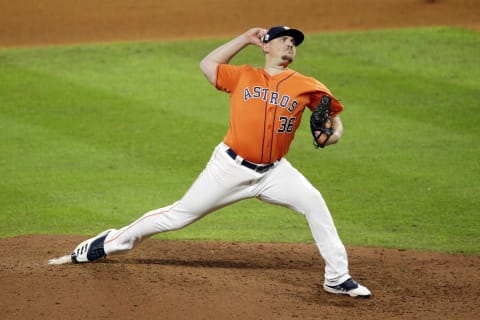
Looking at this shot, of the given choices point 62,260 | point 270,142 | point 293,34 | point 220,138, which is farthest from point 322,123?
point 220,138

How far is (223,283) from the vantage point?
691cm

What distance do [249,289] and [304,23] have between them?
10.6m

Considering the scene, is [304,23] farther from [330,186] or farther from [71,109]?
[330,186]

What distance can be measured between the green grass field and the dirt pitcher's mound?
0.57 m

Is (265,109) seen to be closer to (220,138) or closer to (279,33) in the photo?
(279,33)

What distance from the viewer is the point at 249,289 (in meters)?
6.79

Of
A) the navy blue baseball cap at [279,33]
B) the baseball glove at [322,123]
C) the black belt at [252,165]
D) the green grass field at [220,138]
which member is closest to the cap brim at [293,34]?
the navy blue baseball cap at [279,33]

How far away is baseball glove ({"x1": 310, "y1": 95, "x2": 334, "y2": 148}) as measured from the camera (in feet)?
21.7

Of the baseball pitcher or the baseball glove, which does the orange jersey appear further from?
the baseball glove

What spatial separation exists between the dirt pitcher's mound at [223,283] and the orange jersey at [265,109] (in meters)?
1.02

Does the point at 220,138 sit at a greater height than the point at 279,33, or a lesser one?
lesser

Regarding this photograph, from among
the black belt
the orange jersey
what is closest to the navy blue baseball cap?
the orange jersey

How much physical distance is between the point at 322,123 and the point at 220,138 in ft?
16.2

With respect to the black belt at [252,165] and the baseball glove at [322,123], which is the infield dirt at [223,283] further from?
the baseball glove at [322,123]
